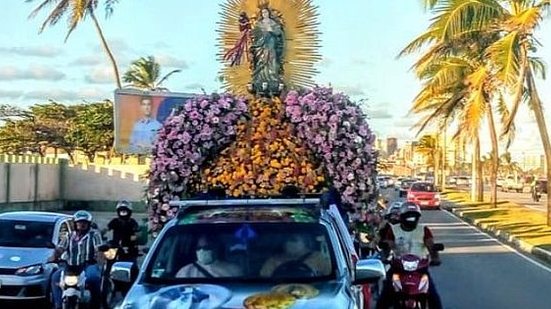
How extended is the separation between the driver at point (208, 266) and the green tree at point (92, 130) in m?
62.5

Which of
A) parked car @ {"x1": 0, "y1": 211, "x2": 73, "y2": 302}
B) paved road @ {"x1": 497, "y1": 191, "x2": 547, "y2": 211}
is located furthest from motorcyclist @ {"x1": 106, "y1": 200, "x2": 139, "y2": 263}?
paved road @ {"x1": 497, "y1": 191, "x2": 547, "y2": 211}

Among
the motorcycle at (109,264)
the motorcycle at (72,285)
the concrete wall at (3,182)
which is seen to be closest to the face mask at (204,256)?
the motorcycle at (72,285)

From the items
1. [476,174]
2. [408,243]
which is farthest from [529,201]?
[408,243]

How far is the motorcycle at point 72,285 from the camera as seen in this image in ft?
38.2

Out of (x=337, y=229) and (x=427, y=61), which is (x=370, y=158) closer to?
(x=337, y=229)

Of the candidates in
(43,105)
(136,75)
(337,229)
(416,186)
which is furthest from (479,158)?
(337,229)

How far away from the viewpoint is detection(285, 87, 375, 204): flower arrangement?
41.9ft

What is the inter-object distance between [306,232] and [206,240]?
0.74 meters

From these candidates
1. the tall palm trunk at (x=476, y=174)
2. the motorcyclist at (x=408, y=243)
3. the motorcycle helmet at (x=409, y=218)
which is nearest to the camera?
the motorcyclist at (x=408, y=243)

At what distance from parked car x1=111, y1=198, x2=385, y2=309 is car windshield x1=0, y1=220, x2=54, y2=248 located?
22.8 feet

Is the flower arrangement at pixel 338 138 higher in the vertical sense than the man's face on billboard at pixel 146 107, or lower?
lower

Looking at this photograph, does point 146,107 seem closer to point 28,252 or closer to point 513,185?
point 28,252

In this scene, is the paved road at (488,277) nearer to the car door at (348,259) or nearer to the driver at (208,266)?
the car door at (348,259)

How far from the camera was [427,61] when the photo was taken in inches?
1500
